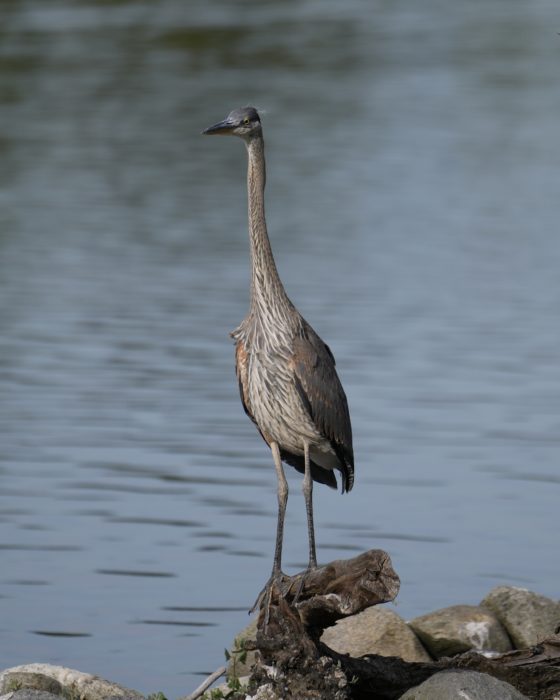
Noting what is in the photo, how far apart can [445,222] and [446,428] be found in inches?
392

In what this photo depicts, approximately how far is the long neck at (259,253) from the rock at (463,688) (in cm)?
217

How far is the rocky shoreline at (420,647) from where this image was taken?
8.30 meters

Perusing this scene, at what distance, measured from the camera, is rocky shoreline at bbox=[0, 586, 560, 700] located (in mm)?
8305

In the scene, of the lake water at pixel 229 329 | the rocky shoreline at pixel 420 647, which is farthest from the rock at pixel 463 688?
the lake water at pixel 229 329

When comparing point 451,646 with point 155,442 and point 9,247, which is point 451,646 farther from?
point 9,247

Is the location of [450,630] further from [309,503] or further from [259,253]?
[259,253]

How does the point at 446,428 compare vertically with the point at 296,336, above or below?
below

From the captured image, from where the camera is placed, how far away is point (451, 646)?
33.3 feet

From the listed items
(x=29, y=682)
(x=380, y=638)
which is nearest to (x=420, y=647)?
(x=380, y=638)

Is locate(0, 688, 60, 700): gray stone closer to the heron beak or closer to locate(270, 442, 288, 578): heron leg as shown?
locate(270, 442, 288, 578): heron leg

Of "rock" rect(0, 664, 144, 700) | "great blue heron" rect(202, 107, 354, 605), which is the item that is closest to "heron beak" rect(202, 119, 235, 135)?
"great blue heron" rect(202, 107, 354, 605)

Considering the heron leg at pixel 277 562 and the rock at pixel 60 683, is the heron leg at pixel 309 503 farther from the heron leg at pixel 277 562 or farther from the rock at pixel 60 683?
the rock at pixel 60 683

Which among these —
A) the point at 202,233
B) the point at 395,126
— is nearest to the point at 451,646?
the point at 202,233

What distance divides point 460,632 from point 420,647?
319 mm
